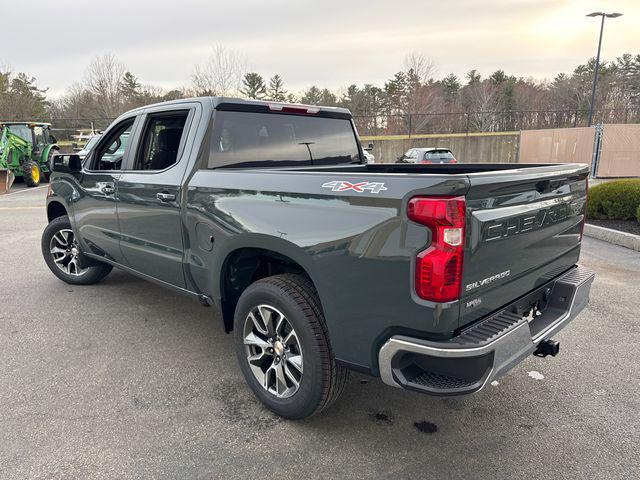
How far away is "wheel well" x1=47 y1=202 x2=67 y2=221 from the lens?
555cm

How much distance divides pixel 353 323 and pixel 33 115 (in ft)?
136

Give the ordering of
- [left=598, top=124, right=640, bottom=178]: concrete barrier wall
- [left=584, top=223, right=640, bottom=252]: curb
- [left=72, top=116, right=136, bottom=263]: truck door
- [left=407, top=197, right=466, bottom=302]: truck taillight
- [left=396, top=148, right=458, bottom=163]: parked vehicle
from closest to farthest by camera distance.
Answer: [left=407, top=197, right=466, bottom=302]: truck taillight → [left=72, top=116, right=136, bottom=263]: truck door → [left=584, top=223, right=640, bottom=252]: curb → [left=396, top=148, right=458, bottom=163]: parked vehicle → [left=598, top=124, right=640, bottom=178]: concrete barrier wall

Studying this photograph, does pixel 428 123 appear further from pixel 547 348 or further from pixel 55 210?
pixel 547 348

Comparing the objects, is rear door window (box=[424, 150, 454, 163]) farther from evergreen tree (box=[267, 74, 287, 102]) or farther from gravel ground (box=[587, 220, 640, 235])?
evergreen tree (box=[267, 74, 287, 102])

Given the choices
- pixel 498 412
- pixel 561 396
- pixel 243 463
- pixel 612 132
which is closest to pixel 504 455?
pixel 498 412

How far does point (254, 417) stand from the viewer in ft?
9.65

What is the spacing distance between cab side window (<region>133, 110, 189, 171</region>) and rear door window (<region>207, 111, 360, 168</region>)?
51cm

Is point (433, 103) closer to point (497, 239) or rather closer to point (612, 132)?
point (612, 132)

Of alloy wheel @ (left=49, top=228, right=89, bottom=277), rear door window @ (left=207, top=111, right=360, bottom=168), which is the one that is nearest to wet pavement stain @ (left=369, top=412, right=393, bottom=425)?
rear door window @ (left=207, top=111, right=360, bottom=168)

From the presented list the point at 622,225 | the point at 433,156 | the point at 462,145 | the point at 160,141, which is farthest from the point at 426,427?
the point at 462,145

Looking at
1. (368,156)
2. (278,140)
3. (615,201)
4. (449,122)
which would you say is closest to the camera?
(278,140)

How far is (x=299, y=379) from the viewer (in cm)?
281

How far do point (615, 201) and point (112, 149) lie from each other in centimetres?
877

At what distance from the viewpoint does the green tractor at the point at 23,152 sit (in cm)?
1742
